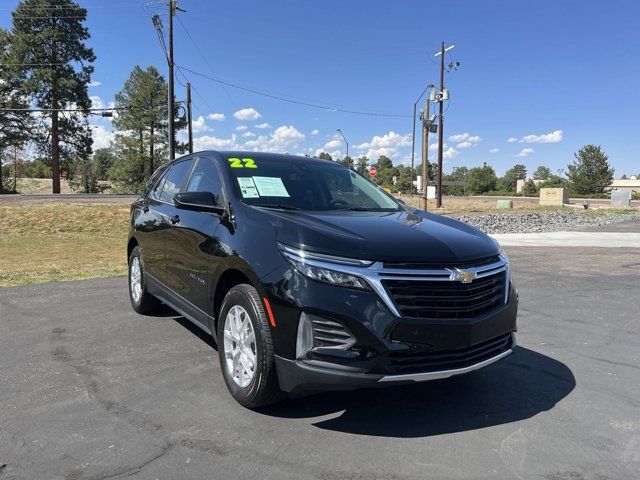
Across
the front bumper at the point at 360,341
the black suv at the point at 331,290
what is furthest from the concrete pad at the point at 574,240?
the front bumper at the point at 360,341

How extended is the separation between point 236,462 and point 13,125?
187 ft

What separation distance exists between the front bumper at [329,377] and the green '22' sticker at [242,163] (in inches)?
75.5

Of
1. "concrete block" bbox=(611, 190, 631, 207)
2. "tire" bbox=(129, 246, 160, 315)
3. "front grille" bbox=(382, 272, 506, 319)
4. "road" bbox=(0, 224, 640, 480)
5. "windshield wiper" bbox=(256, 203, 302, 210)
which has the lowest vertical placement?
"road" bbox=(0, 224, 640, 480)

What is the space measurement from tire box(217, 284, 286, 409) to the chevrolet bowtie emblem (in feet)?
3.91

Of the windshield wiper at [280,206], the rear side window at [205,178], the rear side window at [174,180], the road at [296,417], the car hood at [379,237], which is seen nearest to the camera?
the road at [296,417]

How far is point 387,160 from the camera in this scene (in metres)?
140

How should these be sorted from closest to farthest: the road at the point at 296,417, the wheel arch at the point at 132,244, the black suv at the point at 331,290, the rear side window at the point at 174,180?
the road at the point at 296,417, the black suv at the point at 331,290, the rear side window at the point at 174,180, the wheel arch at the point at 132,244

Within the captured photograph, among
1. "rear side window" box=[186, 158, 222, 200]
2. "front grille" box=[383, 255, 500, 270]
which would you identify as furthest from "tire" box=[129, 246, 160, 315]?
"front grille" box=[383, 255, 500, 270]

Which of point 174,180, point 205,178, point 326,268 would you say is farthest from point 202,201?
point 174,180

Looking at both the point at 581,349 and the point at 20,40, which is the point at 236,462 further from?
the point at 20,40

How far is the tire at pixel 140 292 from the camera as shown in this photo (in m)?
5.75

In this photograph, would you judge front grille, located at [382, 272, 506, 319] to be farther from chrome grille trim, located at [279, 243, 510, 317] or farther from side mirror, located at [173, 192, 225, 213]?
side mirror, located at [173, 192, 225, 213]

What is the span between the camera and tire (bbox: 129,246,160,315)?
18.9 feet

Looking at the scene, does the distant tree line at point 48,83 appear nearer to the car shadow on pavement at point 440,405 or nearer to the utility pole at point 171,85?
the utility pole at point 171,85
